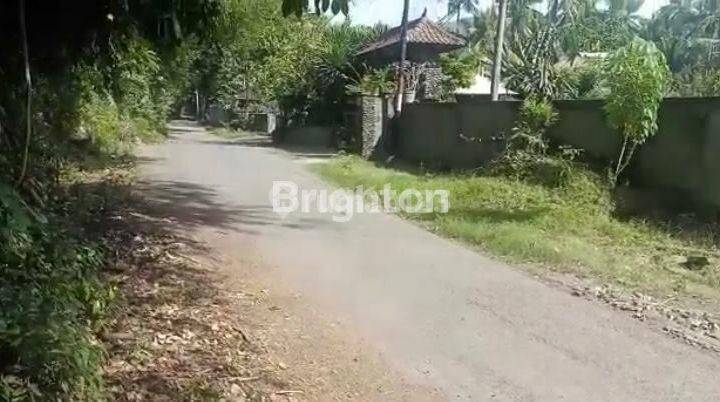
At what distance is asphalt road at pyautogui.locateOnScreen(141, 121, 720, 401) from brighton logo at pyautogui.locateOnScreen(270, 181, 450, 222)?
660mm

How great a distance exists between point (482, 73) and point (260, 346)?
24.4 meters

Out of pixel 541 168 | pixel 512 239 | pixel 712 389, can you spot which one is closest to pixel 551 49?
pixel 541 168

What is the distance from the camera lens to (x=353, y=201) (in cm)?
1222

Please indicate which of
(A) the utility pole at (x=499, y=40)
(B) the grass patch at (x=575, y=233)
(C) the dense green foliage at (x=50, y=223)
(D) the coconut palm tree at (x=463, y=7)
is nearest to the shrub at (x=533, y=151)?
(B) the grass patch at (x=575, y=233)

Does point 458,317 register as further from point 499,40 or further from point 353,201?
point 499,40

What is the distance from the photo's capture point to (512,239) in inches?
333

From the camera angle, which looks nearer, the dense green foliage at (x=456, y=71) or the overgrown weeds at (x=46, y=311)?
the overgrown weeds at (x=46, y=311)

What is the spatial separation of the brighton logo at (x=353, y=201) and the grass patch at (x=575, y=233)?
354mm

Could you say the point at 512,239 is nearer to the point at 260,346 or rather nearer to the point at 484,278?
the point at 484,278

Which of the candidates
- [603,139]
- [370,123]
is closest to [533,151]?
[603,139]

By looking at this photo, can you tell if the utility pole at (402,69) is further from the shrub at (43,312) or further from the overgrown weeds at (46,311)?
the shrub at (43,312)

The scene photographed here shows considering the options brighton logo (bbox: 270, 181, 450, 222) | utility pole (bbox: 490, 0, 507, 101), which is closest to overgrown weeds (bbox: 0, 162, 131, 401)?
brighton logo (bbox: 270, 181, 450, 222)

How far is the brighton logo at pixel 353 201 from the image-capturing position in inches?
436

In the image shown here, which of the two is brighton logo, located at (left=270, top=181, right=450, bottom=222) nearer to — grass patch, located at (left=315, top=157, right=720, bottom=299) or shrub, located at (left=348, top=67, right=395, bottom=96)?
grass patch, located at (left=315, top=157, right=720, bottom=299)
